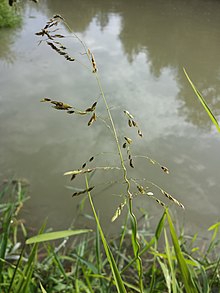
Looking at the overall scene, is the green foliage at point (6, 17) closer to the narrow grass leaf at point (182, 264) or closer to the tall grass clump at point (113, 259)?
the tall grass clump at point (113, 259)

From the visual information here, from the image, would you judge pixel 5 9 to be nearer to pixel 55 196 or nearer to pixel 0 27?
pixel 0 27

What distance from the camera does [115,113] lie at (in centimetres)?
283

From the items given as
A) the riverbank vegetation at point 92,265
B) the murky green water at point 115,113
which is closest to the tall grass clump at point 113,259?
the riverbank vegetation at point 92,265

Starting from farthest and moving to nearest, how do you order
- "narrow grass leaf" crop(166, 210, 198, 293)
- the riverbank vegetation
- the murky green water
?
the murky green water
the riverbank vegetation
"narrow grass leaf" crop(166, 210, 198, 293)

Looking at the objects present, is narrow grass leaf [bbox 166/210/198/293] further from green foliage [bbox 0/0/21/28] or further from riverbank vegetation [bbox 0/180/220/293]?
green foliage [bbox 0/0/21/28]

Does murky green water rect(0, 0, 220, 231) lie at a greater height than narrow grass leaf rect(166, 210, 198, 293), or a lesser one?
lesser

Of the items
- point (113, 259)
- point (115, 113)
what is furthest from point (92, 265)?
point (115, 113)

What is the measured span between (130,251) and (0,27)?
4.12 m

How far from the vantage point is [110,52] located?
439cm

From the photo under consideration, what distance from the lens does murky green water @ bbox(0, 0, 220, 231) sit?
6.68 ft

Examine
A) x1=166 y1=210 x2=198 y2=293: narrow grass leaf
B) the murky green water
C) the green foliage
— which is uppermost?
x1=166 y1=210 x2=198 y2=293: narrow grass leaf

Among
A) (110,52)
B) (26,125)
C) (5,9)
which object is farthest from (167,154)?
(5,9)

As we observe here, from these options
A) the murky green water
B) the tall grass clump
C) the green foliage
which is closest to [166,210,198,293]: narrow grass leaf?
the tall grass clump

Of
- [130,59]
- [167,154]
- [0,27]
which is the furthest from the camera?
[0,27]
